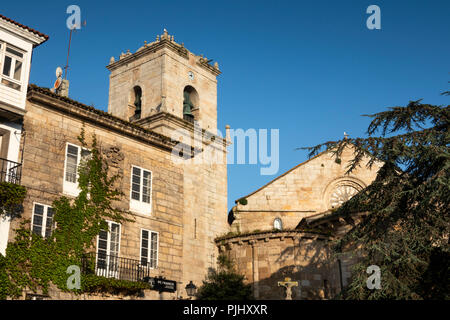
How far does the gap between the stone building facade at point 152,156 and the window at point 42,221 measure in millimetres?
52

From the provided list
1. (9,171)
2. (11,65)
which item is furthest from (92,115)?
(9,171)

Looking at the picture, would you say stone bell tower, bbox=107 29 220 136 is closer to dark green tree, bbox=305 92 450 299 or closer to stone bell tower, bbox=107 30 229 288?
stone bell tower, bbox=107 30 229 288

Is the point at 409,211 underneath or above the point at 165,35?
underneath

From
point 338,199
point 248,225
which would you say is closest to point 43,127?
point 248,225

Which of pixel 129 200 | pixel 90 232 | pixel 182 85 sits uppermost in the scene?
pixel 182 85

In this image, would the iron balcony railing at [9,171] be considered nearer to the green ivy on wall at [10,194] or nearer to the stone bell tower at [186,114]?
the green ivy on wall at [10,194]

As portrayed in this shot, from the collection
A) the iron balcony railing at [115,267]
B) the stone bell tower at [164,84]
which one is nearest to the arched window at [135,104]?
the stone bell tower at [164,84]

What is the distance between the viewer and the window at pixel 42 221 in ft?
61.3

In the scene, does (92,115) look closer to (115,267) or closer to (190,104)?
(115,267)

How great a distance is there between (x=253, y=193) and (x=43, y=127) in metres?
15.7

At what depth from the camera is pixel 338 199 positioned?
3256 centimetres

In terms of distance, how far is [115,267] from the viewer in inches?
815

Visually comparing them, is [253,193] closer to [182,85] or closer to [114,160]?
[182,85]

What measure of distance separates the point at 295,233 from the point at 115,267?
32.2 ft
